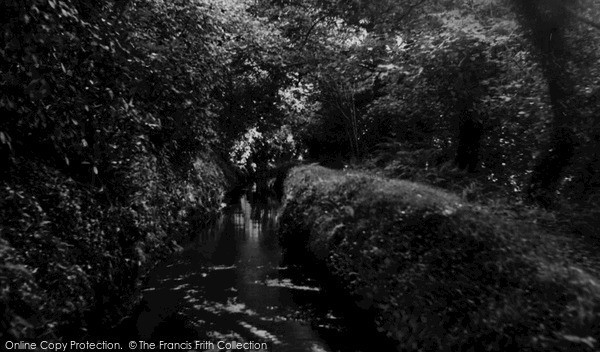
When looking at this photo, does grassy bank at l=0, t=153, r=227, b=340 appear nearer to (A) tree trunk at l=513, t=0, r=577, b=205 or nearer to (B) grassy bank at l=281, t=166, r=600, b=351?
(B) grassy bank at l=281, t=166, r=600, b=351

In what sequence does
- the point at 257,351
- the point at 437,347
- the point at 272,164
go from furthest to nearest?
the point at 272,164, the point at 257,351, the point at 437,347

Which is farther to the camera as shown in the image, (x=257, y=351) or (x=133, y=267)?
(x=133, y=267)

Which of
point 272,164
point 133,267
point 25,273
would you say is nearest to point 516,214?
point 133,267

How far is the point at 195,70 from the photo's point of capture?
32.4 feet

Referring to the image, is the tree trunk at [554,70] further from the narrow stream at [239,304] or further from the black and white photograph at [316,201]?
the narrow stream at [239,304]

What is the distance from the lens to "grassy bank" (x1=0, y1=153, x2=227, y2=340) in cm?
439

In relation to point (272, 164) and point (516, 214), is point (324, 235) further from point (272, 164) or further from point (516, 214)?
point (272, 164)

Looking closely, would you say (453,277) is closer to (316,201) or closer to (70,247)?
(70,247)

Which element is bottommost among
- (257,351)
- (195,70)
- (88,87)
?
(257,351)

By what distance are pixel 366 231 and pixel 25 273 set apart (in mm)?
5600

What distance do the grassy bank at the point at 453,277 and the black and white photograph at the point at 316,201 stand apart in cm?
3

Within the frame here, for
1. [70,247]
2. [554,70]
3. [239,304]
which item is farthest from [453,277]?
[554,70]

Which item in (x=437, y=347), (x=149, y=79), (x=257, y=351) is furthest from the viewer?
(x=149, y=79)

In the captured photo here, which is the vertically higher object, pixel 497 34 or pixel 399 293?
pixel 497 34
